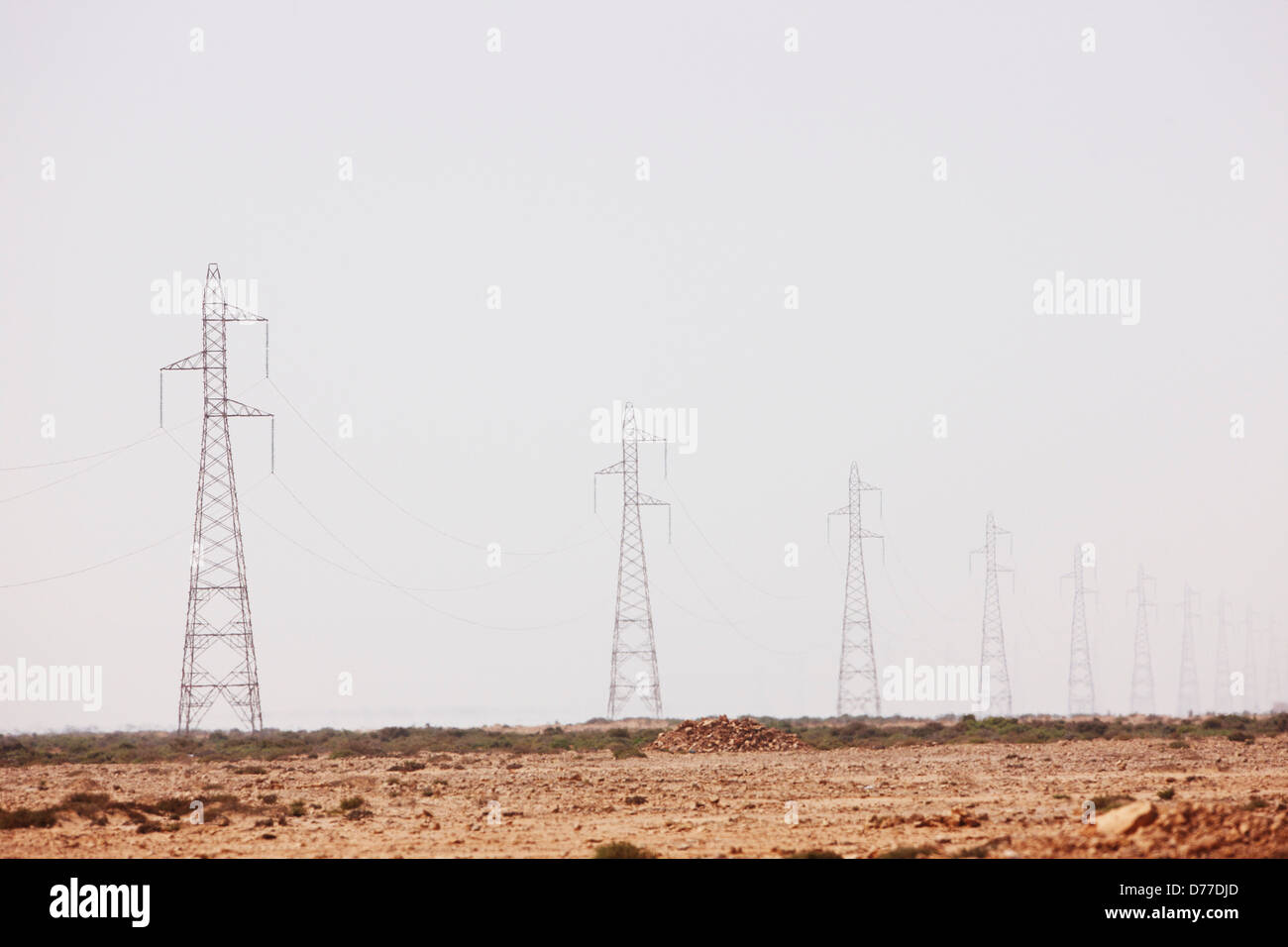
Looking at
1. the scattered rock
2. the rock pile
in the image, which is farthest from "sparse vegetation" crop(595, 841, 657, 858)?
the rock pile

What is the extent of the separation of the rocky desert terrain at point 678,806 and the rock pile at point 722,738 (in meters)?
5.57

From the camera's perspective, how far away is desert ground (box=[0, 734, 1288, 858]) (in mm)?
22969

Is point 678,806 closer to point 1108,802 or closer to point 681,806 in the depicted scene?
point 681,806

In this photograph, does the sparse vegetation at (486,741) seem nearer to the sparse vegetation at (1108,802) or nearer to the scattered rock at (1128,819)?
the sparse vegetation at (1108,802)

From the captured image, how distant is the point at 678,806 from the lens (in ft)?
107

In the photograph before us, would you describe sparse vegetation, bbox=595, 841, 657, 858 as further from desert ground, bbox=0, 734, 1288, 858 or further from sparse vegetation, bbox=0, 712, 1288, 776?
sparse vegetation, bbox=0, 712, 1288, 776

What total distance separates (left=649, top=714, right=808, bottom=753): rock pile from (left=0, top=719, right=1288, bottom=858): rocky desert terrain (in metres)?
5.57

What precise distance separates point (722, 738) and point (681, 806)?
29.1m

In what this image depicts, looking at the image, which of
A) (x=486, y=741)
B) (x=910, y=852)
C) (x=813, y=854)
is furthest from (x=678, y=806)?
(x=486, y=741)
